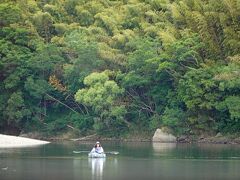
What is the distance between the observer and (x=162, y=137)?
63.8 m

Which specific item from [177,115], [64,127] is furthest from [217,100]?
[64,127]

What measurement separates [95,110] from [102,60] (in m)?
4.03

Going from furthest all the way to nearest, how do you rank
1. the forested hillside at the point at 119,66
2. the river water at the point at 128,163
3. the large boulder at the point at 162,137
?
the large boulder at the point at 162,137, the forested hillside at the point at 119,66, the river water at the point at 128,163

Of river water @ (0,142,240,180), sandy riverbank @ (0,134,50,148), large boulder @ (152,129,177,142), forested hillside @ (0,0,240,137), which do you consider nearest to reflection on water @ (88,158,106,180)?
river water @ (0,142,240,180)

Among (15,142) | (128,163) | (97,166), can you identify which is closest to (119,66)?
(15,142)

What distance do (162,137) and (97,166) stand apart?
18698mm

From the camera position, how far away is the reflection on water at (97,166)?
40.2 meters

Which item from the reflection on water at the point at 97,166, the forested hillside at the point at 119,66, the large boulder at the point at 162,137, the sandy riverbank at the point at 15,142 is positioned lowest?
the reflection on water at the point at 97,166

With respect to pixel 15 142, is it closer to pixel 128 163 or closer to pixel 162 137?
pixel 162 137

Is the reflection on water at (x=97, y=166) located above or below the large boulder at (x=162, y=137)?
below

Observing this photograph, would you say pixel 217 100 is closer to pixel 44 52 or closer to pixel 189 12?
pixel 189 12

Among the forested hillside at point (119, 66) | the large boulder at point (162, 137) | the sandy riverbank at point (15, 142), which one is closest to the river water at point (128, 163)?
the sandy riverbank at point (15, 142)

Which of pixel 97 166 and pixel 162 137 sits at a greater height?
pixel 162 137

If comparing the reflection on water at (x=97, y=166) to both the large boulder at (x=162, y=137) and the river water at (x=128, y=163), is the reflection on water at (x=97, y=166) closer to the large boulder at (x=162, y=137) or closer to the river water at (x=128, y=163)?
the river water at (x=128, y=163)
